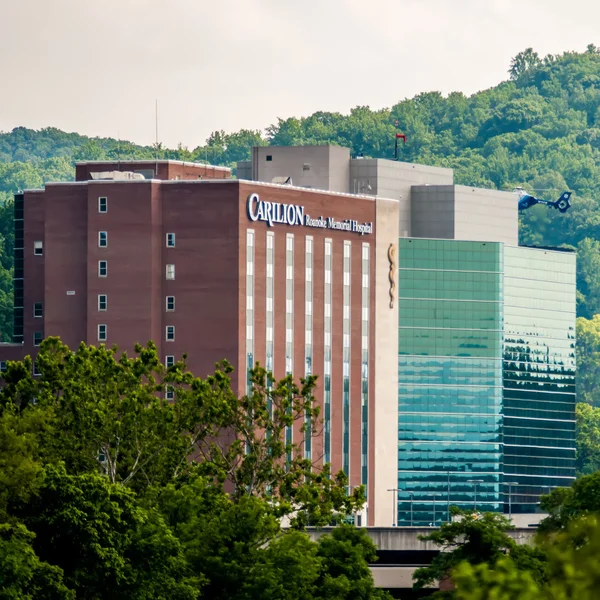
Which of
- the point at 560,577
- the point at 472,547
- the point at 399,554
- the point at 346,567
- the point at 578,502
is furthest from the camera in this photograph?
the point at 399,554

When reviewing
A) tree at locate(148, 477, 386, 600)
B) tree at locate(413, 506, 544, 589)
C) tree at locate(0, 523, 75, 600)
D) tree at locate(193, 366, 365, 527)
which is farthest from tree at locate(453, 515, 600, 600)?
→ tree at locate(193, 366, 365, 527)

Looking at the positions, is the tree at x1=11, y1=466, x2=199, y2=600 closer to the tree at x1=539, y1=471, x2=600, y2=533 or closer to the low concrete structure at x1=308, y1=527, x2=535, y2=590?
the tree at x1=539, y1=471, x2=600, y2=533

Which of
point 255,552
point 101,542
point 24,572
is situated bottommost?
point 255,552

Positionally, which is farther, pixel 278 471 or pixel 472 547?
pixel 278 471

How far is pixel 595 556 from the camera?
28.2 m

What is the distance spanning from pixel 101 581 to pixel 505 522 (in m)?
31.6

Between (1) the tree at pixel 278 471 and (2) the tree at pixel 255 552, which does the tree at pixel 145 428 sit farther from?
(2) the tree at pixel 255 552

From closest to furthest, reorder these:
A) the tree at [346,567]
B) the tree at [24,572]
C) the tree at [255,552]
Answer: the tree at [24,572]
the tree at [255,552]
the tree at [346,567]

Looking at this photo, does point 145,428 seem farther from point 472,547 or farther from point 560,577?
point 560,577

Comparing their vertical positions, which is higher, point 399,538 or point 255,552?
point 255,552

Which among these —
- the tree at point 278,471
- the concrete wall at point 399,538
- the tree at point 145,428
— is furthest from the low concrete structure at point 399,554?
the tree at point 145,428

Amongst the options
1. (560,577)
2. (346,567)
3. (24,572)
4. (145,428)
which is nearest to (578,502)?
(346,567)

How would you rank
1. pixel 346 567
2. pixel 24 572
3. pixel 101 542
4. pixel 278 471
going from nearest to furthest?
pixel 24 572
pixel 101 542
pixel 346 567
pixel 278 471

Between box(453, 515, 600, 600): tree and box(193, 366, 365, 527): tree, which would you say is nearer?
box(453, 515, 600, 600): tree
